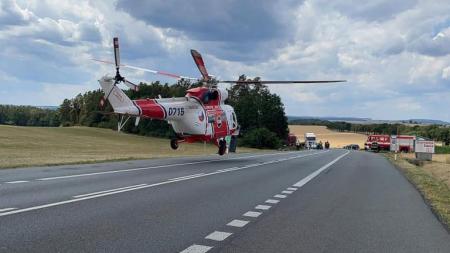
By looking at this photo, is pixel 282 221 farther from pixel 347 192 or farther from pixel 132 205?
pixel 347 192

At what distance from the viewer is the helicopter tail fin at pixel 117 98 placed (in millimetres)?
26578

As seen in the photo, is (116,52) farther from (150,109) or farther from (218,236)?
(218,236)

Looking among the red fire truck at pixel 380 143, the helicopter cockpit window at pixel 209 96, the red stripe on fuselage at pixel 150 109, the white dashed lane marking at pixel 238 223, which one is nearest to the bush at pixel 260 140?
the red fire truck at pixel 380 143

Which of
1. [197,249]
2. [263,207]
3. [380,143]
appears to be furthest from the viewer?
[380,143]

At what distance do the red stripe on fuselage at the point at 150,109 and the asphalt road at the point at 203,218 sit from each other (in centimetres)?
1169

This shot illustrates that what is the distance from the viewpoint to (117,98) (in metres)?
27.3

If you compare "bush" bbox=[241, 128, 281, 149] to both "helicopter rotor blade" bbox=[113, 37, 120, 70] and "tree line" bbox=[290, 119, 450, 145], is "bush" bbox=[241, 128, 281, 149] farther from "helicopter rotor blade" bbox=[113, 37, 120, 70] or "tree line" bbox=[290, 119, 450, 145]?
"helicopter rotor blade" bbox=[113, 37, 120, 70]

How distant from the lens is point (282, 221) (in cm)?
924

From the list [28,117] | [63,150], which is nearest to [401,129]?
[28,117]

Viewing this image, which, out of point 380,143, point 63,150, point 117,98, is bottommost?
point 63,150

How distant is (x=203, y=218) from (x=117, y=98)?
19.1 m

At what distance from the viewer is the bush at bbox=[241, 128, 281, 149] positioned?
105m

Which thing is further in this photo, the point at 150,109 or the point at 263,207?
A: the point at 150,109

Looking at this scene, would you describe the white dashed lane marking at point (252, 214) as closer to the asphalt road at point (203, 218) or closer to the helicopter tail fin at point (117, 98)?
the asphalt road at point (203, 218)
